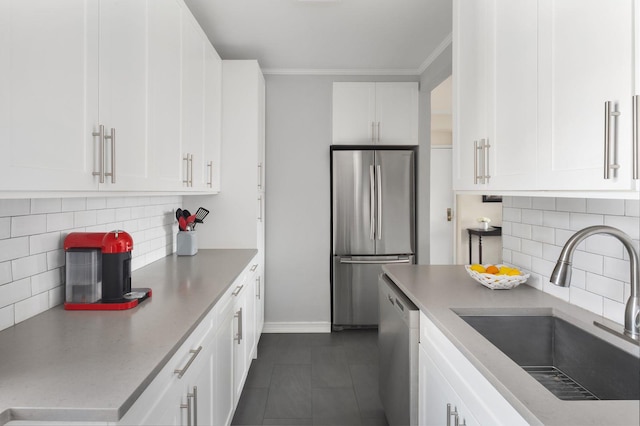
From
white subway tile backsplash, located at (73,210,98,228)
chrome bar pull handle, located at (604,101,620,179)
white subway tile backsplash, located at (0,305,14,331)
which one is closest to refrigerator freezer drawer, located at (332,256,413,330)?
white subway tile backsplash, located at (73,210,98,228)

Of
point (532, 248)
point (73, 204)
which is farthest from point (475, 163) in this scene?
point (73, 204)

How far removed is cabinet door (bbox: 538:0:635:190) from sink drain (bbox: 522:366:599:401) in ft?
2.27

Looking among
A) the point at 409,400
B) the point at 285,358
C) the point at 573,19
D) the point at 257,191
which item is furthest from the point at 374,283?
the point at 573,19

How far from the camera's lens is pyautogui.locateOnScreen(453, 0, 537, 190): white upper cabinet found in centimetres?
145

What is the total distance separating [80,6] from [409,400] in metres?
2.00

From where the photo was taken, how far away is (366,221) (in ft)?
12.9

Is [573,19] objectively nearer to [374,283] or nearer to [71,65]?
[71,65]

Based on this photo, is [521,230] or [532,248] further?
[521,230]

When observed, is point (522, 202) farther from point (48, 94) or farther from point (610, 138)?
point (48, 94)

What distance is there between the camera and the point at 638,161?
3.13ft

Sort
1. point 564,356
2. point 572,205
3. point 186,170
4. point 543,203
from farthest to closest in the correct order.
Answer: point 186,170
point 543,203
point 572,205
point 564,356

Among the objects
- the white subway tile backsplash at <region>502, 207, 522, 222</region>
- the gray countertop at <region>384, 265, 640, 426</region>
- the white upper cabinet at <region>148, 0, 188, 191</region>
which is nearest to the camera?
the gray countertop at <region>384, 265, 640, 426</region>

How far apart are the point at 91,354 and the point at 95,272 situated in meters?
0.55

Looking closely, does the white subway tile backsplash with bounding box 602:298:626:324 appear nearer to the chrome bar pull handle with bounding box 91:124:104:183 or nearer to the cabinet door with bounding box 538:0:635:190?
the cabinet door with bounding box 538:0:635:190
